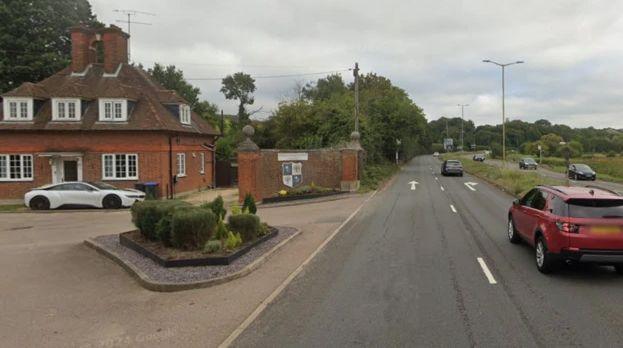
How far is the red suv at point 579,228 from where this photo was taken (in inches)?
340

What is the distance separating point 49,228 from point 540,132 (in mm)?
150965

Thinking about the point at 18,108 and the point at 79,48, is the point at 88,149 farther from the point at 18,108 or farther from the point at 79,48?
the point at 79,48

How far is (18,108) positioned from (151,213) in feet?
73.0

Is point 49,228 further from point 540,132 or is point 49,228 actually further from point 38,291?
point 540,132

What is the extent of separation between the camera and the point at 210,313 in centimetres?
727

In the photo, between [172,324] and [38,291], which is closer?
[172,324]

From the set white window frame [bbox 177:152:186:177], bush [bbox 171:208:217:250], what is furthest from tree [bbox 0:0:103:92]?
bush [bbox 171:208:217:250]

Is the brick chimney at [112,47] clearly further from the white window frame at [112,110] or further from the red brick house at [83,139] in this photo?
the white window frame at [112,110]

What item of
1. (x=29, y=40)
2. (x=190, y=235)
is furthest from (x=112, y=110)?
(x=190, y=235)

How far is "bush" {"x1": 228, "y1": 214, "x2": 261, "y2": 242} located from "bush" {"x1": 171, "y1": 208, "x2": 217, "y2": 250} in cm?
117

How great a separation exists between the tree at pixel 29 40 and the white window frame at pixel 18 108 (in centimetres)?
1014

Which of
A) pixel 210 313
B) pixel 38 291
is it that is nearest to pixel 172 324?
pixel 210 313

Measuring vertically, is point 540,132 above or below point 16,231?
above

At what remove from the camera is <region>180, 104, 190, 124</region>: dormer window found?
110 feet
